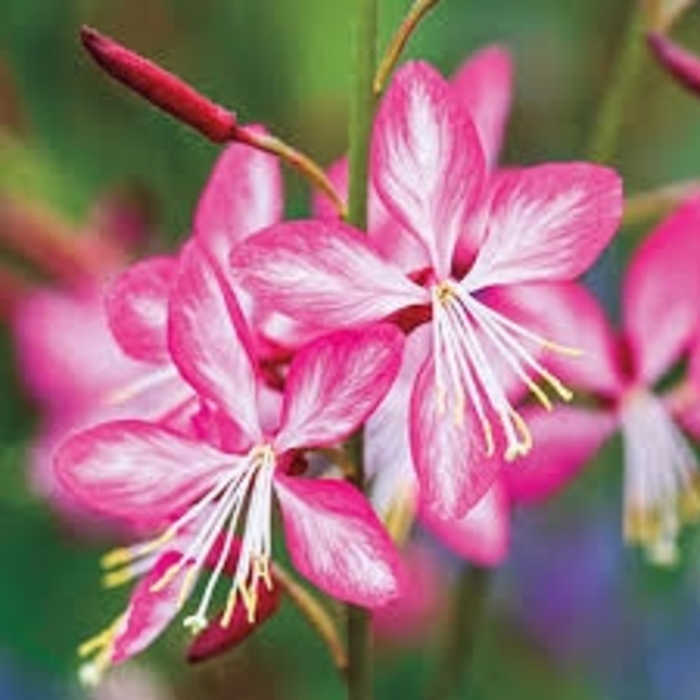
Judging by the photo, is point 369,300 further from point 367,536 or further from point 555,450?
point 555,450

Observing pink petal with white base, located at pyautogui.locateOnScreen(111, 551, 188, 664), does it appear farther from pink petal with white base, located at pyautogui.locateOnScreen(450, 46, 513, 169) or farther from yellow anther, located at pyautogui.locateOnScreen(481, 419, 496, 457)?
pink petal with white base, located at pyautogui.locateOnScreen(450, 46, 513, 169)

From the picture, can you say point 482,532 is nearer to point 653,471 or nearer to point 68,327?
point 653,471

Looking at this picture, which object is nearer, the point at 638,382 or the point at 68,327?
the point at 638,382

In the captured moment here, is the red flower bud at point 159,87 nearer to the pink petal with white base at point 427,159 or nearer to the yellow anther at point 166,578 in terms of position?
the pink petal with white base at point 427,159

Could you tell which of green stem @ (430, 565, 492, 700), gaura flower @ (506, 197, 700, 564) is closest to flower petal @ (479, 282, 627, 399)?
gaura flower @ (506, 197, 700, 564)

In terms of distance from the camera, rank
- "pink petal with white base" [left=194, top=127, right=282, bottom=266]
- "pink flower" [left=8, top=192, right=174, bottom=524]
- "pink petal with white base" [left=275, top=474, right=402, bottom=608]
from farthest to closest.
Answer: "pink flower" [left=8, top=192, right=174, bottom=524]
"pink petal with white base" [left=194, top=127, right=282, bottom=266]
"pink petal with white base" [left=275, top=474, right=402, bottom=608]

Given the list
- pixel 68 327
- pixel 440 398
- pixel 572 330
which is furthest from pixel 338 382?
pixel 68 327
